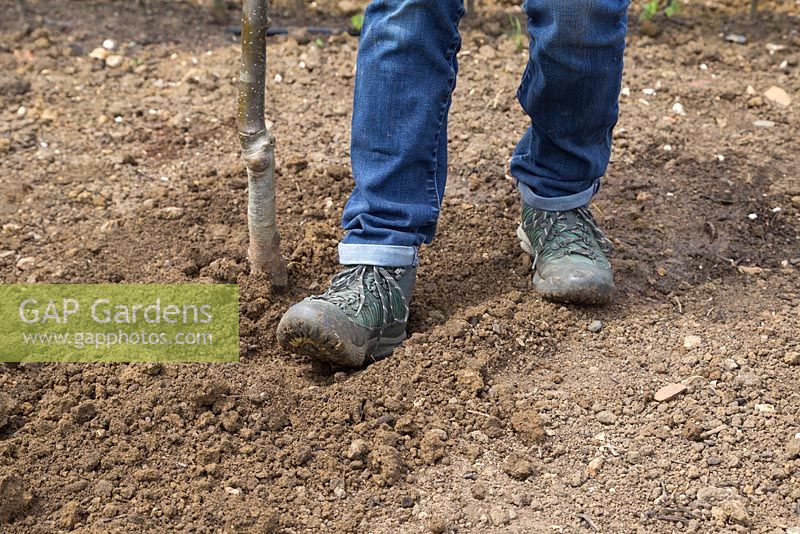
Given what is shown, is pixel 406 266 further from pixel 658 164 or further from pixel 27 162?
pixel 27 162

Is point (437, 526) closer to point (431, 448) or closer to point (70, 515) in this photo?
point (431, 448)

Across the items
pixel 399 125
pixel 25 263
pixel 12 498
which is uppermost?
pixel 399 125

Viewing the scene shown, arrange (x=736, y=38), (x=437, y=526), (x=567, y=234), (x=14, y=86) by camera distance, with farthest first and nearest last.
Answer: (x=736, y=38) < (x=14, y=86) < (x=567, y=234) < (x=437, y=526)

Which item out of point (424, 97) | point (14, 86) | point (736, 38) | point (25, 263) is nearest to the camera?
point (424, 97)

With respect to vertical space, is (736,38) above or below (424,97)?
below

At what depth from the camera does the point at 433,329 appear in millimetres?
2584

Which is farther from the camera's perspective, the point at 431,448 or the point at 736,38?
→ the point at 736,38

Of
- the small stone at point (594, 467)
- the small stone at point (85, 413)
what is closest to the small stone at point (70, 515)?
the small stone at point (85, 413)

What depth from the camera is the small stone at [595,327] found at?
8.67ft

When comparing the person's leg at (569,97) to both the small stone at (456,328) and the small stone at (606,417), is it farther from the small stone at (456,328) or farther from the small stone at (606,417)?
the small stone at (606,417)

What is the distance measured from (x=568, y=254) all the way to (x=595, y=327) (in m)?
0.23

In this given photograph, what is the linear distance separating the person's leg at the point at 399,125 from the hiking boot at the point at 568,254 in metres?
0.39

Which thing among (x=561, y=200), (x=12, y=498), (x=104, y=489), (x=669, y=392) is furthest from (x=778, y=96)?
(x=12, y=498)

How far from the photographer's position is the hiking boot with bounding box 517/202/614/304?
8.75ft
